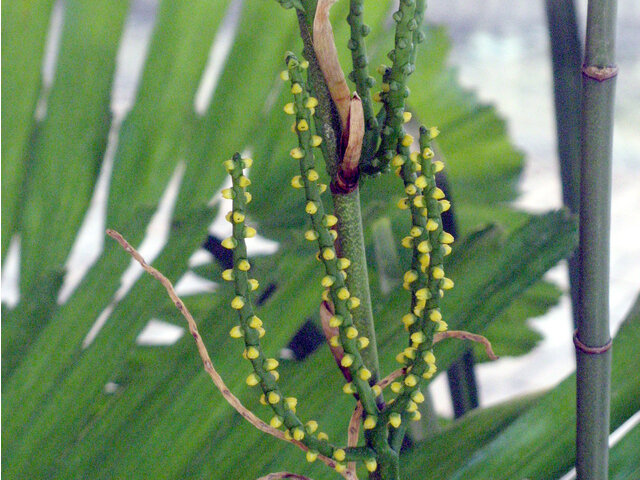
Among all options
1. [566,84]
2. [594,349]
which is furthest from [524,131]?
[594,349]

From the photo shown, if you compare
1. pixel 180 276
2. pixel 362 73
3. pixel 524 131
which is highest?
pixel 362 73

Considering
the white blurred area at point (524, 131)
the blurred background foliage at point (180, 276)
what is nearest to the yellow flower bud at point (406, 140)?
the blurred background foliage at point (180, 276)

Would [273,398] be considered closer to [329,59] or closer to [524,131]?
[329,59]

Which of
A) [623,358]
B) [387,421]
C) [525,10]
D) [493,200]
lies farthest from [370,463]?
[525,10]

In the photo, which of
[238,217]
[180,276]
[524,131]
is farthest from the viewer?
[524,131]

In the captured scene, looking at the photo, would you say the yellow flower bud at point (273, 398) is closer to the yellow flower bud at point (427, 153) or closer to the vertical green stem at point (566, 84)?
the yellow flower bud at point (427, 153)

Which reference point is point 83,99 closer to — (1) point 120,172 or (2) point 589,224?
(1) point 120,172
